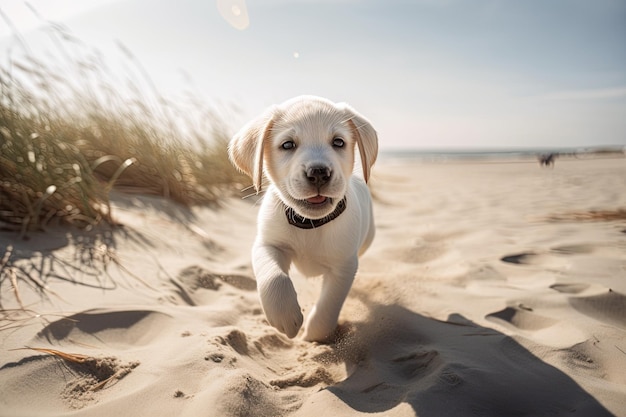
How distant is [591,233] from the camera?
4.40 meters

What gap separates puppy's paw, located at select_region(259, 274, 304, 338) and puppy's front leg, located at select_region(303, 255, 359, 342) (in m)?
0.29

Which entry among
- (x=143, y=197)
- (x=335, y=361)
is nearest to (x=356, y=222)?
(x=335, y=361)

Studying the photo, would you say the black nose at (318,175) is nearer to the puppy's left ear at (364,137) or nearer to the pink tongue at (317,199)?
the pink tongue at (317,199)

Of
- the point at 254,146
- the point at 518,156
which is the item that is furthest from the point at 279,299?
the point at 518,156

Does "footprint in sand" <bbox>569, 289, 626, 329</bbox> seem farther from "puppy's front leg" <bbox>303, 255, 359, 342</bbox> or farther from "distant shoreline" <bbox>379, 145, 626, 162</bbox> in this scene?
"distant shoreline" <bbox>379, 145, 626, 162</bbox>

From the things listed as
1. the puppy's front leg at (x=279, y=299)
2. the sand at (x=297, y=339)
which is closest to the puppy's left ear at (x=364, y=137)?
the puppy's front leg at (x=279, y=299)

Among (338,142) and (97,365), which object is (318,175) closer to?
(338,142)

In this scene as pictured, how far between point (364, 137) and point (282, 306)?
113 cm

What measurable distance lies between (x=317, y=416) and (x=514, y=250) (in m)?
3.03

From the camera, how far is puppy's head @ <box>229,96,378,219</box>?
7.20 feet

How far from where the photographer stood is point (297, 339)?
2488 mm

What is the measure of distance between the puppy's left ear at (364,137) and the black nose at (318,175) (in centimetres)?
47

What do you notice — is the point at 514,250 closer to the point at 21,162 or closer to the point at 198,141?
the point at 21,162

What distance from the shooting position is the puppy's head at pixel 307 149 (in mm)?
2193
